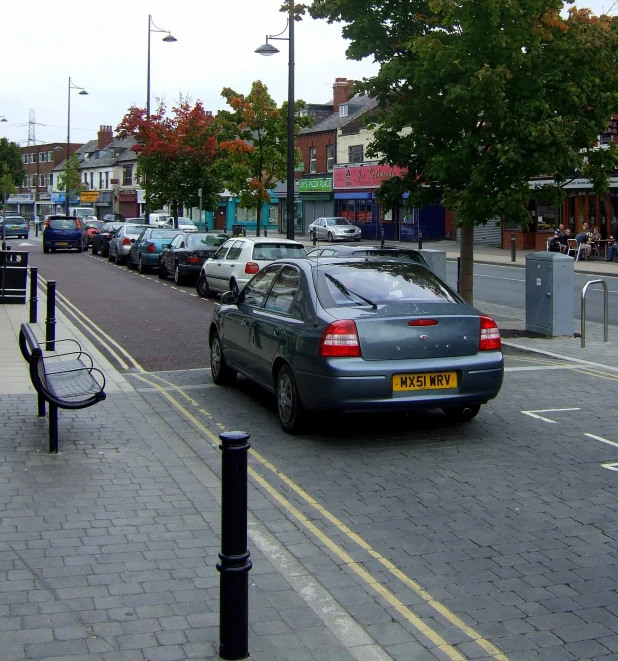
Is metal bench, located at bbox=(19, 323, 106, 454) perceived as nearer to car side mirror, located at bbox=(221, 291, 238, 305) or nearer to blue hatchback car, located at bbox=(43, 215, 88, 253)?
car side mirror, located at bbox=(221, 291, 238, 305)

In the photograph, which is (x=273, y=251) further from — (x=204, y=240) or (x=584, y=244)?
(x=584, y=244)

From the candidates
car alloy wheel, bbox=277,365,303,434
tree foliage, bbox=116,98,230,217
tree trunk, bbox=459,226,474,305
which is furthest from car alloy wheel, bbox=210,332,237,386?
tree foliage, bbox=116,98,230,217

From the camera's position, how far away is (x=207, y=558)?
527cm

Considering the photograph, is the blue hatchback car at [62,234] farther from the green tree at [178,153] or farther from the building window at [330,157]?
the building window at [330,157]

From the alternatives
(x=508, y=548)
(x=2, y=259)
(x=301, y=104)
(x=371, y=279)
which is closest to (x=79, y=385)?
(x=371, y=279)

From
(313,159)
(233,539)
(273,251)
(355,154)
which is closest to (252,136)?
(273,251)

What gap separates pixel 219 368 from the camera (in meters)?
10.6

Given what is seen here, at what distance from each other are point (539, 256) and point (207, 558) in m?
10.2

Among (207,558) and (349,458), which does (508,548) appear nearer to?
(207,558)

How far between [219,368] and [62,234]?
35.0 metres

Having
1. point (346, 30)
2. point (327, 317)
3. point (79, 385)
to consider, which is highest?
point (346, 30)

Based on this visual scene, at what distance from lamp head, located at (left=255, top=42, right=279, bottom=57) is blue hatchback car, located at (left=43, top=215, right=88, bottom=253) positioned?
2226 centimetres

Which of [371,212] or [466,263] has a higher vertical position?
[371,212]

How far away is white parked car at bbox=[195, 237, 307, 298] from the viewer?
1950 centimetres
